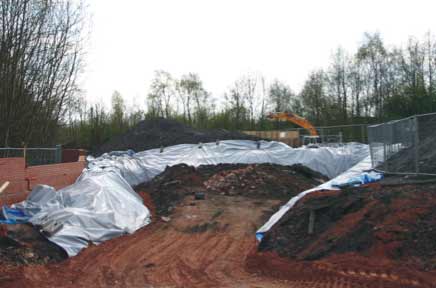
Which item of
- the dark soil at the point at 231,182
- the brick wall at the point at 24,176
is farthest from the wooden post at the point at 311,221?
the brick wall at the point at 24,176

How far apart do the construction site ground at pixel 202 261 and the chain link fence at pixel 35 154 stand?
3.17 metres

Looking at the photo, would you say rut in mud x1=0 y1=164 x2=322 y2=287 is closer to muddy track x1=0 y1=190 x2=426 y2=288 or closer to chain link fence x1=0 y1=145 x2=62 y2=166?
muddy track x1=0 y1=190 x2=426 y2=288

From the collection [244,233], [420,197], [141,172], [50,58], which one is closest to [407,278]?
[420,197]

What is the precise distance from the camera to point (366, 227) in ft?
24.8

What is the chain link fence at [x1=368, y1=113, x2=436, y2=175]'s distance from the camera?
34.2 ft

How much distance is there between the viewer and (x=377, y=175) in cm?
1169

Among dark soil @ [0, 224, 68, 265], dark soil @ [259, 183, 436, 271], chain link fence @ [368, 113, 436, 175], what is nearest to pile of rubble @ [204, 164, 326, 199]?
chain link fence @ [368, 113, 436, 175]

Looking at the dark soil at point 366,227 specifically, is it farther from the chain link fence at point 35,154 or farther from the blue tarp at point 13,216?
the chain link fence at point 35,154

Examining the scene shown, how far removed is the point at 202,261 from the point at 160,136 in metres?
18.3

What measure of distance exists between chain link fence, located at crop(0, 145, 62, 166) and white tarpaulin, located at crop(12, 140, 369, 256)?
3.49ft

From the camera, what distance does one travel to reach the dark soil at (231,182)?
48.9 ft

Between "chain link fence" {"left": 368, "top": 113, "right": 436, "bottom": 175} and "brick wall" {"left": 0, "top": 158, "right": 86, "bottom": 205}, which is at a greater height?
"chain link fence" {"left": 368, "top": 113, "right": 436, "bottom": 175}

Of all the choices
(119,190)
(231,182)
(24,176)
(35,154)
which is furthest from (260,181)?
(24,176)

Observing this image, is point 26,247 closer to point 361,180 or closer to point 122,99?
point 361,180
